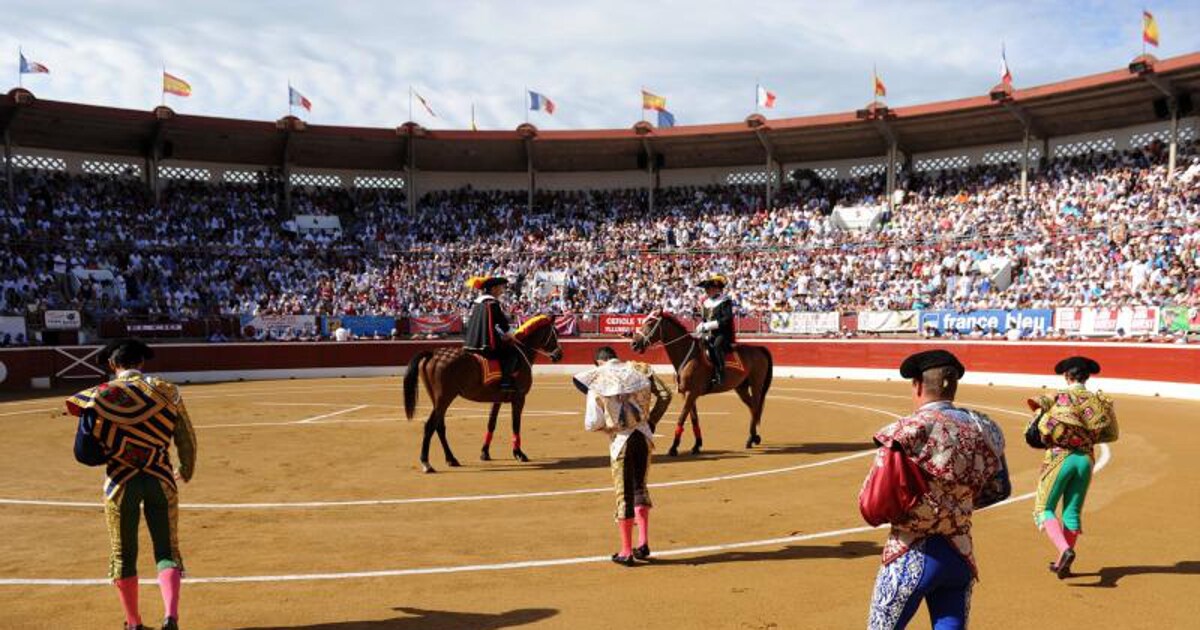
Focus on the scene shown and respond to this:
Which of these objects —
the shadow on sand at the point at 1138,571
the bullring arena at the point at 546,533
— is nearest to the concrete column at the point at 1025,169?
the bullring arena at the point at 546,533

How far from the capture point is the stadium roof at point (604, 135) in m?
31.6

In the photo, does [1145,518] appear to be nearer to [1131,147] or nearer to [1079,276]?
[1079,276]

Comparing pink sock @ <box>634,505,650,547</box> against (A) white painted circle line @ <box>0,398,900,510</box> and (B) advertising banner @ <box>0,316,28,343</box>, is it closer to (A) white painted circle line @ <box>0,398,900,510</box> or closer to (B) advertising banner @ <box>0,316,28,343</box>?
(A) white painted circle line @ <box>0,398,900,510</box>

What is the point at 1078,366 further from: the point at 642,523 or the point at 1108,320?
the point at 1108,320

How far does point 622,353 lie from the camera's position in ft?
99.6

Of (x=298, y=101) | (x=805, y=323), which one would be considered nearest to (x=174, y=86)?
(x=298, y=101)

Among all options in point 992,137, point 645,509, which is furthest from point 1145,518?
point 992,137

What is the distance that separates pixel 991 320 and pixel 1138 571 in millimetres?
21316

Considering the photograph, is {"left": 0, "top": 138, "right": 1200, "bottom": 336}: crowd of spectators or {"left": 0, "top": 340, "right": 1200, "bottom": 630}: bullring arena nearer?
{"left": 0, "top": 340, "right": 1200, "bottom": 630}: bullring arena

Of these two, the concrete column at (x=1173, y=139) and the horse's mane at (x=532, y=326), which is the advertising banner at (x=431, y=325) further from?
the concrete column at (x=1173, y=139)

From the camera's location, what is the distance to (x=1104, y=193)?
3017cm

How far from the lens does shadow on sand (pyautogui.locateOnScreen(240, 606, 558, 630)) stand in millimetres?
5383

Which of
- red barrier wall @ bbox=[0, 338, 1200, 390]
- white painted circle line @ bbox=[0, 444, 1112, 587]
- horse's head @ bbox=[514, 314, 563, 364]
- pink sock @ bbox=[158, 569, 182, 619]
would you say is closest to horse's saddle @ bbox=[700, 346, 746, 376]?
horse's head @ bbox=[514, 314, 563, 364]

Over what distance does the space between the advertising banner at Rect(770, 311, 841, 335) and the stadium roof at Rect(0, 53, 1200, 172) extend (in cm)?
1112
